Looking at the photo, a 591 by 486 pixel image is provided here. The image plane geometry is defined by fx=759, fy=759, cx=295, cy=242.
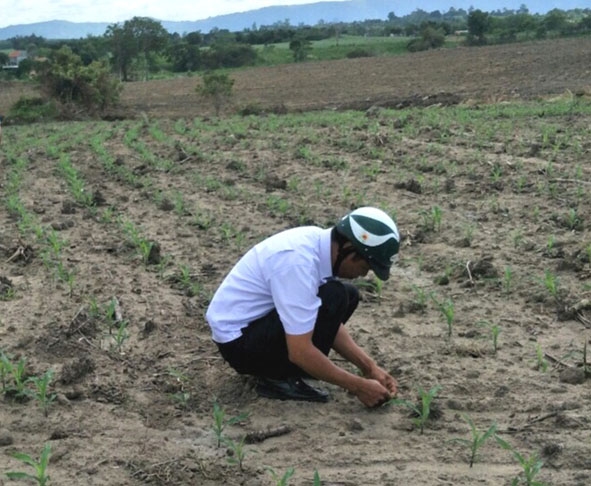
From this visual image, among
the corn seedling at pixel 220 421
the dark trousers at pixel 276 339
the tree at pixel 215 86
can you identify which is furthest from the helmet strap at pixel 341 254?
the tree at pixel 215 86

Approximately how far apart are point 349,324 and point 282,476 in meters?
1.63

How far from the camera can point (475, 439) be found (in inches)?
121

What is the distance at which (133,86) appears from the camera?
38000mm

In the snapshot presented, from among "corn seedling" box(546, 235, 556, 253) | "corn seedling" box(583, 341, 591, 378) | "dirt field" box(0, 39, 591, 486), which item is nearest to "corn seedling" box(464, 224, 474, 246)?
"dirt field" box(0, 39, 591, 486)

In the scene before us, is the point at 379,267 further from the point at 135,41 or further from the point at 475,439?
the point at 135,41

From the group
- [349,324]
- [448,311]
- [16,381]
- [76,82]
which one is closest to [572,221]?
[448,311]


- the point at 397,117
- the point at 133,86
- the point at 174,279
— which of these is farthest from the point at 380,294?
the point at 133,86

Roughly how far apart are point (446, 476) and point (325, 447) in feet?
1.76

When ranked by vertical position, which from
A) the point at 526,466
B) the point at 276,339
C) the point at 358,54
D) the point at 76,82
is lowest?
the point at 526,466

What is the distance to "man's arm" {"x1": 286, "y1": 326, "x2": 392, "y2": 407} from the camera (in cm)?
326

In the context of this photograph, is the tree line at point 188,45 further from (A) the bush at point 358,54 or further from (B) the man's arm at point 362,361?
(B) the man's arm at point 362,361

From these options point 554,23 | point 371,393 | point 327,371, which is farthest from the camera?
point 554,23

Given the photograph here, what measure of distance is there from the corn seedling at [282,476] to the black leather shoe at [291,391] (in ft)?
2.00

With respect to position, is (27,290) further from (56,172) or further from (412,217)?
(56,172)
